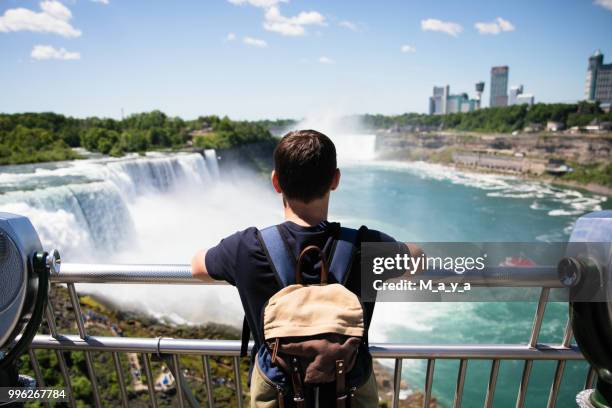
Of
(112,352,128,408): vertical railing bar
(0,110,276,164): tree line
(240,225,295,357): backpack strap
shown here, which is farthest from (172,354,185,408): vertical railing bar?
(0,110,276,164): tree line

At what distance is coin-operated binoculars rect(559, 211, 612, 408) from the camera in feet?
4.24

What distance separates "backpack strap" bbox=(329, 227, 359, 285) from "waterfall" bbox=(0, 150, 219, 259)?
15325mm

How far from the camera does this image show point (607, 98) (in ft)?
419

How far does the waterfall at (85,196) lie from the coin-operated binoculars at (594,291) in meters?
15.8

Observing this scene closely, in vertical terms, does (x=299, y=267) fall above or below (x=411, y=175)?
above

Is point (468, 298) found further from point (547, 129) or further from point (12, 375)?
point (547, 129)

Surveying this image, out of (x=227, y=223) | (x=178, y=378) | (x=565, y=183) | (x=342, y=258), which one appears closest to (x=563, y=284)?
(x=342, y=258)

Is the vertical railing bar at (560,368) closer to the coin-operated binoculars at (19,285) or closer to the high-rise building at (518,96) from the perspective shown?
the coin-operated binoculars at (19,285)

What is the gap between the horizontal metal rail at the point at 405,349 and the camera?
1.82m

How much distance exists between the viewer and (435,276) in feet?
5.51

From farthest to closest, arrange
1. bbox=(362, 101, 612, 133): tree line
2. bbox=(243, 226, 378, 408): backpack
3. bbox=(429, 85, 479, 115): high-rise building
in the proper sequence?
1. bbox=(429, 85, 479, 115): high-rise building
2. bbox=(362, 101, 612, 133): tree line
3. bbox=(243, 226, 378, 408): backpack

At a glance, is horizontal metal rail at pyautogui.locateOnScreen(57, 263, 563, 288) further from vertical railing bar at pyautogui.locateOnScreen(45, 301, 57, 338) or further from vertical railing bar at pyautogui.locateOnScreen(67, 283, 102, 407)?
vertical railing bar at pyautogui.locateOnScreen(45, 301, 57, 338)

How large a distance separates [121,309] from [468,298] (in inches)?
534

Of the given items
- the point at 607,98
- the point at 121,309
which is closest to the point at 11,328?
the point at 121,309
